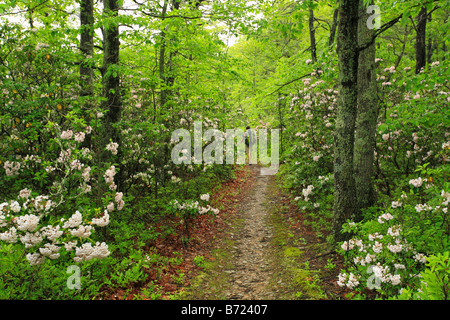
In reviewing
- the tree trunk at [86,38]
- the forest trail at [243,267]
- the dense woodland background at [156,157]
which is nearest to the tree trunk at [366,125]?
the dense woodland background at [156,157]

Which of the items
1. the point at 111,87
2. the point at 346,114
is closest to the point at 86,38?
the point at 111,87

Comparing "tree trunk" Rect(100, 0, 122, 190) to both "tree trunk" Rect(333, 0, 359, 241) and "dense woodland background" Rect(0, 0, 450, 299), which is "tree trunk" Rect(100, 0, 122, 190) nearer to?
"dense woodland background" Rect(0, 0, 450, 299)

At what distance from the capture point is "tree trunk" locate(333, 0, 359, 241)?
5.21 meters

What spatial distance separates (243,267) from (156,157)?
13.5 ft

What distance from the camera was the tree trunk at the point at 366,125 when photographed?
5.98 meters

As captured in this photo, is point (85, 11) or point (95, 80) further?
point (95, 80)

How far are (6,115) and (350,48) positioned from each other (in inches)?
258

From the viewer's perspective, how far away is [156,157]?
8055mm

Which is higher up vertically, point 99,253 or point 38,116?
point 38,116

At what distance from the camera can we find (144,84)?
6891 millimetres

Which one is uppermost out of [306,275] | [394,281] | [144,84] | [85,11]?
[85,11]
